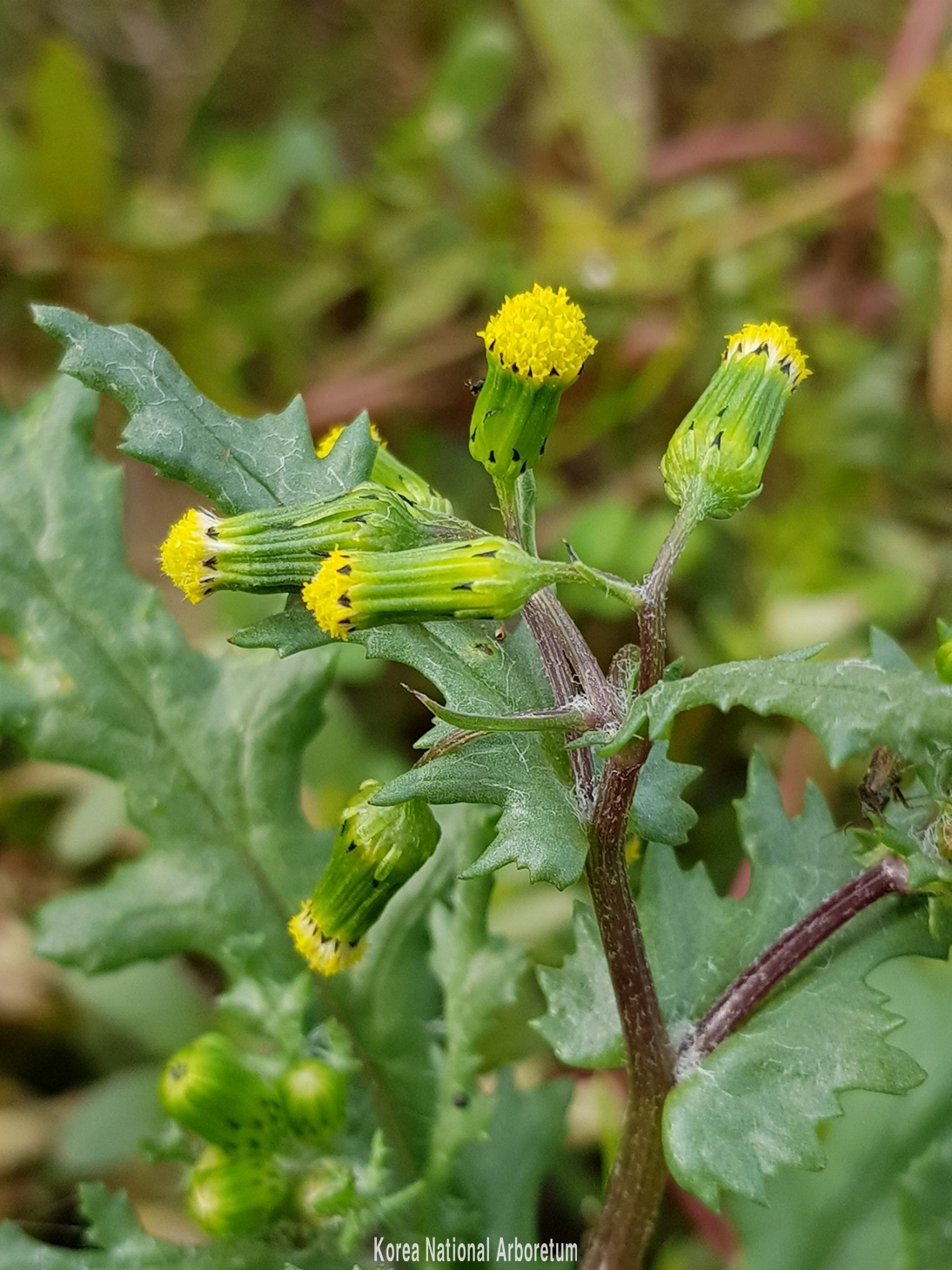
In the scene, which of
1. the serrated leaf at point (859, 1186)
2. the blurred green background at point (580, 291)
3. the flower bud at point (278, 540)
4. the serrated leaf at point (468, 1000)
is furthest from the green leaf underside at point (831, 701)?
the blurred green background at point (580, 291)

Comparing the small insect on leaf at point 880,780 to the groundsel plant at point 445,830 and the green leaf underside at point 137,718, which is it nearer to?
the groundsel plant at point 445,830

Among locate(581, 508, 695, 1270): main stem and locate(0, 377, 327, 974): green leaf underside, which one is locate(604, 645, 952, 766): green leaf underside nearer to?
locate(581, 508, 695, 1270): main stem

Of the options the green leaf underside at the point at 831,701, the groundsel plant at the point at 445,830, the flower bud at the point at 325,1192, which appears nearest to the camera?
the green leaf underside at the point at 831,701

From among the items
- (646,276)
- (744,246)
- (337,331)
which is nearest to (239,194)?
(337,331)

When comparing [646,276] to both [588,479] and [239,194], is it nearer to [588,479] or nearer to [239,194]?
[588,479]

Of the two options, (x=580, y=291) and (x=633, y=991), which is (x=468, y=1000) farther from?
(x=580, y=291)

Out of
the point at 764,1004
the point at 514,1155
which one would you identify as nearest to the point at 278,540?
the point at 764,1004
